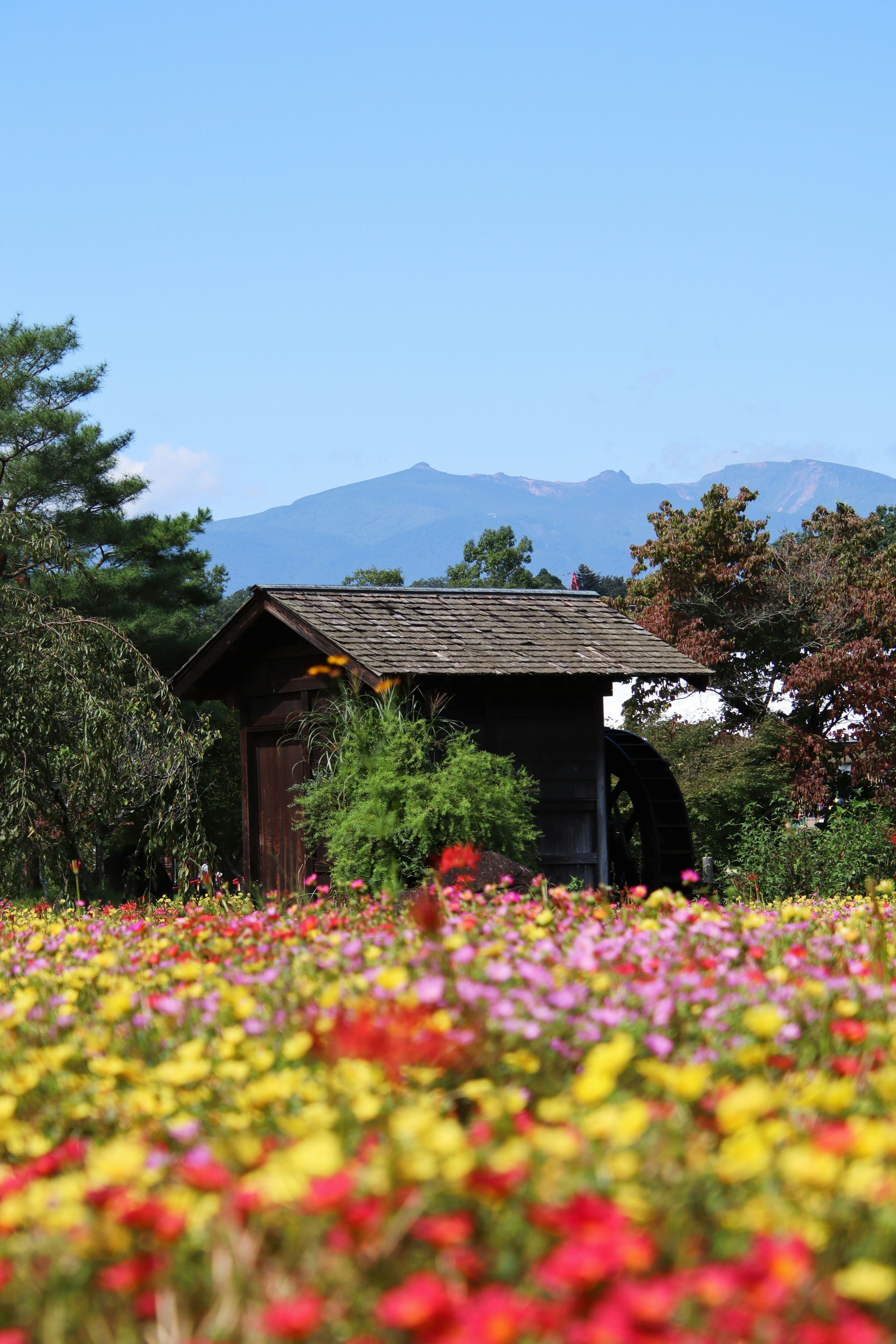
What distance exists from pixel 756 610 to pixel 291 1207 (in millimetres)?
19165

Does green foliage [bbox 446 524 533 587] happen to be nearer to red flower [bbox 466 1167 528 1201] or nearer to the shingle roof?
the shingle roof

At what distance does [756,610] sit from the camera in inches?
805

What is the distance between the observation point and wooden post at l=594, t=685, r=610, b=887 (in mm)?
12820

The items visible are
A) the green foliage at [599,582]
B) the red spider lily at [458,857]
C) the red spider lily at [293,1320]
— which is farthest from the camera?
the green foliage at [599,582]

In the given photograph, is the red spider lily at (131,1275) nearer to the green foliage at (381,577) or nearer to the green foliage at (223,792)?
the green foliage at (223,792)

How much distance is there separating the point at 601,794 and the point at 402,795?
3.47 meters

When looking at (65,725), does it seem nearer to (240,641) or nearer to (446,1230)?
(240,641)

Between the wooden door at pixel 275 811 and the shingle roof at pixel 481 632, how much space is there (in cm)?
137

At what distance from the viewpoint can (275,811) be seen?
1285 cm

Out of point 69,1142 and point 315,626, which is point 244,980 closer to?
point 69,1142

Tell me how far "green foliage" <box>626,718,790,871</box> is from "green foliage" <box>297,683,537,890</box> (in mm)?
7202

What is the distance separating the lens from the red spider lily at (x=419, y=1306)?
1.63 m

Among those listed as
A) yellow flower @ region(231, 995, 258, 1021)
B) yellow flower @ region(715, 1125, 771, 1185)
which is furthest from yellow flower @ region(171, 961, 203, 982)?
yellow flower @ region(715, 1125, 771, 1185)

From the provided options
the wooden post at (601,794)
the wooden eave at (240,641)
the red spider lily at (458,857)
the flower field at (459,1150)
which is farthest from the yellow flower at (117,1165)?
the wooden post at (601,794)
